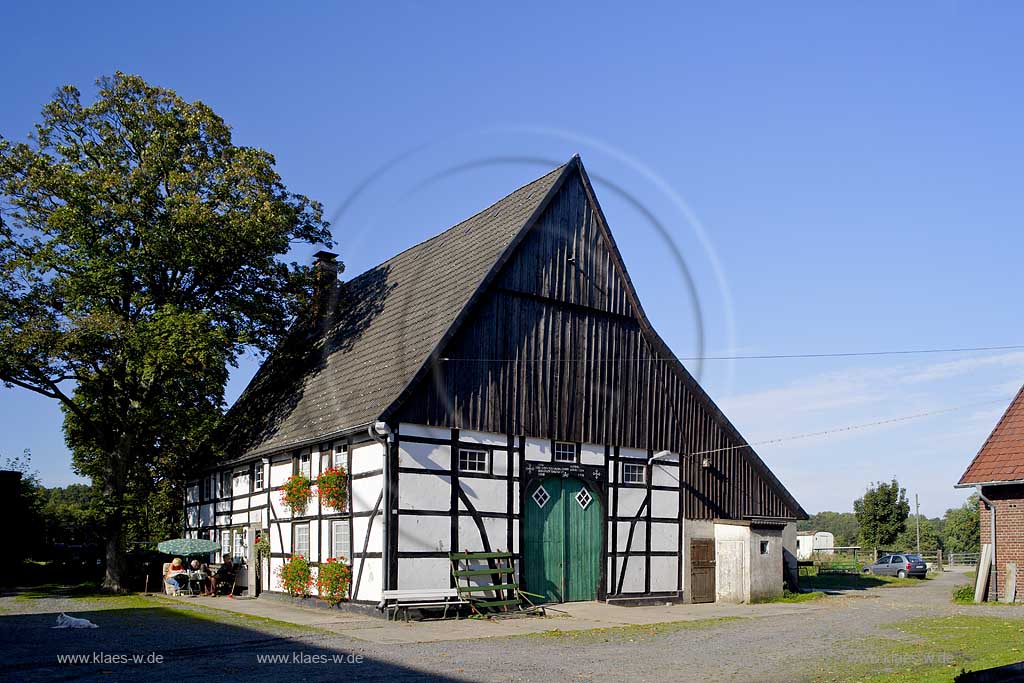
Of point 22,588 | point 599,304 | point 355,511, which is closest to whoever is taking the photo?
point 355,511

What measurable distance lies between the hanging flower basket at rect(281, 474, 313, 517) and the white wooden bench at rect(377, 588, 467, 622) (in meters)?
4.68

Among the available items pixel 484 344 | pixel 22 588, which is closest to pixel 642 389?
pixel 484 344

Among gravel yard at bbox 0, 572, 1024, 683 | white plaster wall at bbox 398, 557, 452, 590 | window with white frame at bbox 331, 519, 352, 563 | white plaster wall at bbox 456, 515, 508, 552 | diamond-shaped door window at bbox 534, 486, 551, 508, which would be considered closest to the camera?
gravel yard at bbox 0, 572, 1024, 683

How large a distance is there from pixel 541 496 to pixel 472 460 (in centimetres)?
227

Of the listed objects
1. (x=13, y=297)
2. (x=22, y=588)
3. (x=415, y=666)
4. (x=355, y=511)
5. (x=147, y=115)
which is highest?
(x=147, y=115)

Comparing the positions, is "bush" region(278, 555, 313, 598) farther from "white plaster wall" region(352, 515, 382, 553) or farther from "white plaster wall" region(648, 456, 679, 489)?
"white plaster wall" region(648, 456, 679, 489)

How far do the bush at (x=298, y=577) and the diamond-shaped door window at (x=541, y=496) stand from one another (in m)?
5.93

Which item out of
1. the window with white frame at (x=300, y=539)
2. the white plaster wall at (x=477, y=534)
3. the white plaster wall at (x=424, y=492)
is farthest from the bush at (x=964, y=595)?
the window with white frame at (x=300, y=539)

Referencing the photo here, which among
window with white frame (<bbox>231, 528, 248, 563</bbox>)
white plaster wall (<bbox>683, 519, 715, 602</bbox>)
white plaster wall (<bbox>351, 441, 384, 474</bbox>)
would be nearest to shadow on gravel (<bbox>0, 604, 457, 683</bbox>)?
white plaster wall (<bbox>351, 441, 384, 474</bbox>)

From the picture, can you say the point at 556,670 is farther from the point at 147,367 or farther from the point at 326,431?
the point at 147,367

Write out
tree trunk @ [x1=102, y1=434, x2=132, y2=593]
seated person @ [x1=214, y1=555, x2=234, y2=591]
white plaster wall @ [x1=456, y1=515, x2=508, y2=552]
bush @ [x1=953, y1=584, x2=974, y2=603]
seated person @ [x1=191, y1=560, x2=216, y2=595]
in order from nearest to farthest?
white plaster wall @ [x1=456, y1=515, x2=508, y2=552], bush @ [x1=953, y1=584, x2=974, y2=603], seated person @ [x1=191, y1=560, x2=216, y2=595], seated person @ [x1=214, y1=555, x2=234, y2=591], tree trunk @ [x1=102, y1=434, x2=132, y2=593]

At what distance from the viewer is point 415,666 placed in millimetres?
13656

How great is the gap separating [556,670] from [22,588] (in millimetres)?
24692

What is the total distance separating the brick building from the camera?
25203 millimetres
